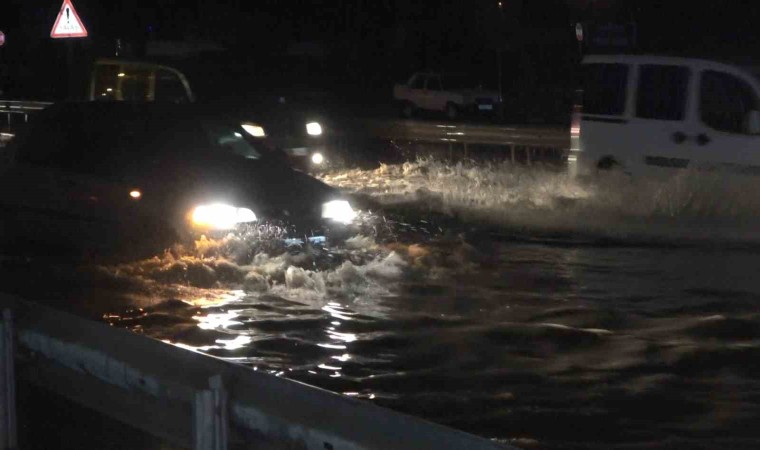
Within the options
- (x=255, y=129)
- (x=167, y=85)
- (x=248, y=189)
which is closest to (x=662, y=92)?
(x=248, y=189)

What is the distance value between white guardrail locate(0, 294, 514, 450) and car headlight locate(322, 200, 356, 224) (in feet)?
16.1

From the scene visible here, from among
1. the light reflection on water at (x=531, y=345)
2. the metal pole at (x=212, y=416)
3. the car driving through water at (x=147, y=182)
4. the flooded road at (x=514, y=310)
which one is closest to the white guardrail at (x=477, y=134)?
the flooded road at (x=514, y=310)

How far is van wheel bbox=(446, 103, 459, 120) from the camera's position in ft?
122

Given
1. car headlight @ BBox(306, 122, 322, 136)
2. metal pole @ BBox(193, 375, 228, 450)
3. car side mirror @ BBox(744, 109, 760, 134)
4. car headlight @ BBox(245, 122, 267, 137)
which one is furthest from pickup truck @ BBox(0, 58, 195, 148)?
metal pole @ BBox(193, 375, 228, 450)

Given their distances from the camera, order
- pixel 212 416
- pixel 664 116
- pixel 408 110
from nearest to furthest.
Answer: pixel 212 416, pixel 664 116, pixel 408 110

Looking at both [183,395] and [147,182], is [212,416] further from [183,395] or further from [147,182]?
[147,182]

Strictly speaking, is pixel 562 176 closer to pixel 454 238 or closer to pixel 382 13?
pixel 454 238

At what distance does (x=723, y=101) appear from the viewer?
12.9 metres

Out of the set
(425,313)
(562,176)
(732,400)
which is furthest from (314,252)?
(562,176)

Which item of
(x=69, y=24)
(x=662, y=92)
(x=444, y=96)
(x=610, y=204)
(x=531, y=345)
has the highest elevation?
(x=69, y=24)

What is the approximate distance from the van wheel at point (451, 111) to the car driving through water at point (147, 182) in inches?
1039

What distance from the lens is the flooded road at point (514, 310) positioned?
668cm

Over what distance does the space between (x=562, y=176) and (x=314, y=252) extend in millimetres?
7215

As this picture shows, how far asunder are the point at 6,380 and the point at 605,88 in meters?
9.71
